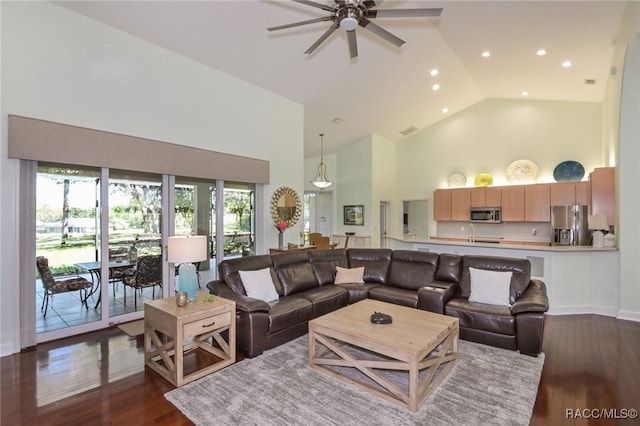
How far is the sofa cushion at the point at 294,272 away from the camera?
446 centimetres

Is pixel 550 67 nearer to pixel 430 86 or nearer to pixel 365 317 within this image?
pixel 430 86

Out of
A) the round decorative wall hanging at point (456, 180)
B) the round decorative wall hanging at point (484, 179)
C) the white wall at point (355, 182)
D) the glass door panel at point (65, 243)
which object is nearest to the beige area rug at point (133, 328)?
the glass door panel at point (65, 243)

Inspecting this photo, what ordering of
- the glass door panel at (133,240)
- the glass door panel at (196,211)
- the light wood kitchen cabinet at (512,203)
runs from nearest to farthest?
the glass door panel at (133,240) < the glass door panel at (196,211) < the light wood kitchen cabinet at (512,203)

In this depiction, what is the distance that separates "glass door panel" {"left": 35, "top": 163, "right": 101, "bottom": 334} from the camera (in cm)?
385

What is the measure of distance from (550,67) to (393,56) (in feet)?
8.67

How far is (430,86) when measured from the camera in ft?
22.5

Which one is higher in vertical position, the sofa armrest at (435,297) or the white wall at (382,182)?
the white wall at (382,182)

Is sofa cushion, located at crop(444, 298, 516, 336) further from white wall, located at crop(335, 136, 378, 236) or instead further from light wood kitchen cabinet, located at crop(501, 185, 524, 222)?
white wall, located at crop(335, 136, 378, 236)

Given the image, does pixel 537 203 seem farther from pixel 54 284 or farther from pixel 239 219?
pixel 54 284

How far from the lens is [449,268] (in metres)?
4.58

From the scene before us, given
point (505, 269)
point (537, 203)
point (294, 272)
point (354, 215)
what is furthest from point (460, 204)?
point (294, 272)

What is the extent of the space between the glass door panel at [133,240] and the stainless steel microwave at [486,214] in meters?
6.90

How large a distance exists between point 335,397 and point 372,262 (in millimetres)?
2794

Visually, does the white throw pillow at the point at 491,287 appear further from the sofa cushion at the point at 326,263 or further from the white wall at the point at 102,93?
the white wall at the point at 102,93
